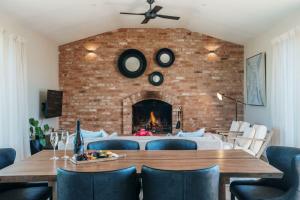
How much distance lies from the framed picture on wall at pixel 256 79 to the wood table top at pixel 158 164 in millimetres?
4123

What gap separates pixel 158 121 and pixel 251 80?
2.56 metres

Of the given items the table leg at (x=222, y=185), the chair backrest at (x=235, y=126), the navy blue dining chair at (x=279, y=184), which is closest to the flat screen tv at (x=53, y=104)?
the chair backrest at (x=235, y=126)

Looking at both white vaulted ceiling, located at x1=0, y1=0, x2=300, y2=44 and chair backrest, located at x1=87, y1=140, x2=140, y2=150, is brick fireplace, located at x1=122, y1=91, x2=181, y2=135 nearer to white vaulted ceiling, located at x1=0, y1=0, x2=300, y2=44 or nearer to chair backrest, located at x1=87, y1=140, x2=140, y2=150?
white vaulted ceiling, located at x1=0, y1=0, x2=300, y2=44

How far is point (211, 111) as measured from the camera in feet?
26.7

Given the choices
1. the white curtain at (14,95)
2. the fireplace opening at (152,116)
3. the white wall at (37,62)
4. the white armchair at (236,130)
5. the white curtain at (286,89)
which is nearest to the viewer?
the white curtain at (14,95)

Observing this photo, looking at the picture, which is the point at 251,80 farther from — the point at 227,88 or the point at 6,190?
the point at 6,190

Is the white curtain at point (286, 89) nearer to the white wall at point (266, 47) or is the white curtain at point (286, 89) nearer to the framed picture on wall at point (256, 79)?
the white wall at point (266, 47)

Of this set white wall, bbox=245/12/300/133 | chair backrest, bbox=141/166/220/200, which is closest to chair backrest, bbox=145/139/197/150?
chair backrest, bbox=141/166/220/200

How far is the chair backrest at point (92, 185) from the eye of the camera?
190cm

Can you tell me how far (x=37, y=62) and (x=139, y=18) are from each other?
2454mm

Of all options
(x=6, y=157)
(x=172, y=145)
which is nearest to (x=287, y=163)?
(x=172, y=145)

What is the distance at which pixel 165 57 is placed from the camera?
319 inches

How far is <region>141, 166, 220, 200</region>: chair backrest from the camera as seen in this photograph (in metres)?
1.91

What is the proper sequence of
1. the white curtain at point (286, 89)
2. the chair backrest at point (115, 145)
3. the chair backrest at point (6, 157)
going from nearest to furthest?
the chair backrest at point (6, 157) < the chair backrest at point (115, 145) < the white curtain at point (286, 89)
